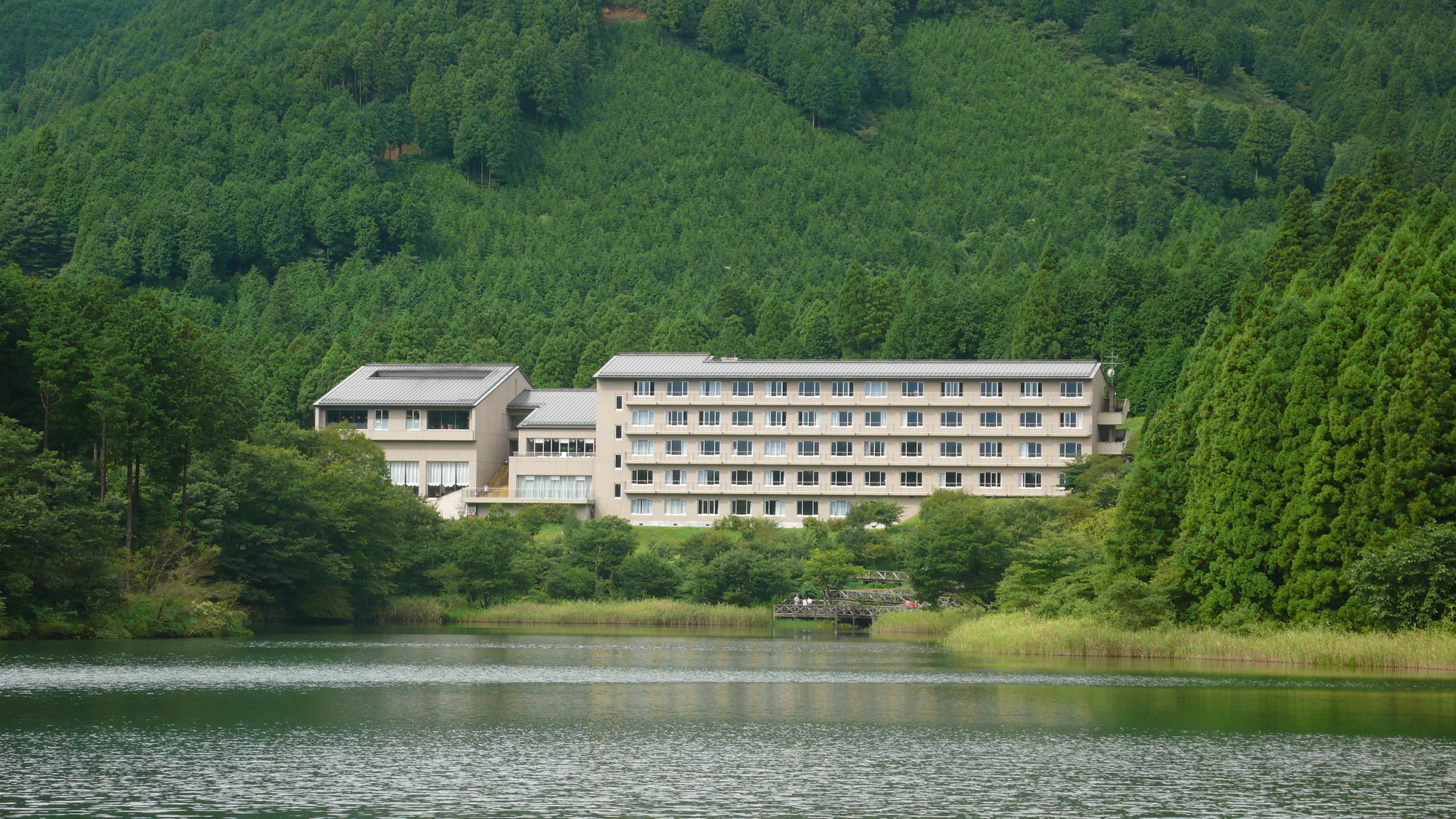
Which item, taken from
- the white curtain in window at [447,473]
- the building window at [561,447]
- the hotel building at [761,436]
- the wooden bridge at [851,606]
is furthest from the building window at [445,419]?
the wooden bridge at [851,606]

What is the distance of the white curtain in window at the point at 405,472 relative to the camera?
4995 inches

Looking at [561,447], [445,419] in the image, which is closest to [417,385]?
[445,419]

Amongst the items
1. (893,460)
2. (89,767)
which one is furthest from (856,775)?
(893,460)

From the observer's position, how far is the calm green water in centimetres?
2858

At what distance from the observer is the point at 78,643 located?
64.2 metres

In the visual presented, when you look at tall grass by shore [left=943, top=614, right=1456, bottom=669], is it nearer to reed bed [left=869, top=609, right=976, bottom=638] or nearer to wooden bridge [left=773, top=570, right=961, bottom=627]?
reed bed [left=869, top=609, right=976, bottom=638]

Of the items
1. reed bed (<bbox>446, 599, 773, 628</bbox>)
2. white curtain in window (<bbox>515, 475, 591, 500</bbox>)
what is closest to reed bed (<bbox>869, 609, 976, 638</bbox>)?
reed bed (<bbox>446, 599, 773, 628</bbox>)

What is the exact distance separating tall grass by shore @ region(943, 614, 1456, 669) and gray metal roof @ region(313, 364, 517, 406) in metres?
64.8

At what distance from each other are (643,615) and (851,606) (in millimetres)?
10874

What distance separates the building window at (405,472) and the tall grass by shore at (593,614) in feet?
115

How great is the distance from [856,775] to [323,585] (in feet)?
193

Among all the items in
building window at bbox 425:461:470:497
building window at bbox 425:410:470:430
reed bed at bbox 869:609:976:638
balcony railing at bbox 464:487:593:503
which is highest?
building window at bbox 425:410:470:430

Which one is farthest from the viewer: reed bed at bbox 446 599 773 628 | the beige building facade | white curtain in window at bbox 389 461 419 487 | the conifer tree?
the conifer tree

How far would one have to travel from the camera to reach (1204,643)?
56.0m
